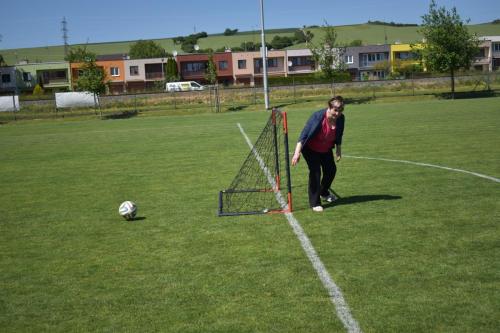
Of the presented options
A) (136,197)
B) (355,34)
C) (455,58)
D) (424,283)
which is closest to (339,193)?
(136,197)

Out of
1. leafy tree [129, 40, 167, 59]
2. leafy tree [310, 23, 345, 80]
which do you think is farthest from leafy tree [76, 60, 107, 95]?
leafy tree [129, 40, 167, 59]

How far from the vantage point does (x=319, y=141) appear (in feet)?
31.0

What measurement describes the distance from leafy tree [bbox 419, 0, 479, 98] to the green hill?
95.7 m

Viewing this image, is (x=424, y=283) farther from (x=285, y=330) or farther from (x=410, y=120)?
(x=410, y=120)

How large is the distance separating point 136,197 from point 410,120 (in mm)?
18011

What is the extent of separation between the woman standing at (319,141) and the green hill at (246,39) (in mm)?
135665

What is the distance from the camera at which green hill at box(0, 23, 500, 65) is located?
478ft

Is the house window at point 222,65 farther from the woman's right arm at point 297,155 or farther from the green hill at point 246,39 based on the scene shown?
the woman's right arm at point 297,155

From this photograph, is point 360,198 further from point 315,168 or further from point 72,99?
point 72,99

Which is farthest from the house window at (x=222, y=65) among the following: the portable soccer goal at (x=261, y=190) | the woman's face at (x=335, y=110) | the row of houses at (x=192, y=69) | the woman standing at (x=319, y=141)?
the woman's face at (x=335, y=110)

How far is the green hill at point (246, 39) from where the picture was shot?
145625 mm

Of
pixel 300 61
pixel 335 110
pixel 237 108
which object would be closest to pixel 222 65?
pixel 300 61

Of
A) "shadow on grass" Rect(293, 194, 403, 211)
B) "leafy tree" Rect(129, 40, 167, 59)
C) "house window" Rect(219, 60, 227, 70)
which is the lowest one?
"shadow on grass" Rect(293, 194, 403, 211)

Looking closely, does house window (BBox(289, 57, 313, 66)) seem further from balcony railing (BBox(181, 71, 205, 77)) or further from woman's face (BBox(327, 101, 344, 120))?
woman's face (BBox(327, 101, 344, 120))
